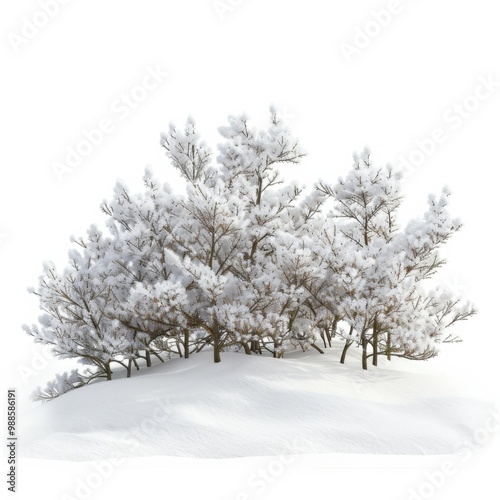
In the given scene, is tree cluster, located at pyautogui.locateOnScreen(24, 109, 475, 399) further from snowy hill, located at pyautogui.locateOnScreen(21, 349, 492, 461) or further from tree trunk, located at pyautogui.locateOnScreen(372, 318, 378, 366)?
snowy hill, located at pyautogui.locateOnScreen(21, 349, 492, 461)

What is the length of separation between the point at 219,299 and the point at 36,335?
4455 mm

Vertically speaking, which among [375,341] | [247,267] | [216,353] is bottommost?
[216,353]

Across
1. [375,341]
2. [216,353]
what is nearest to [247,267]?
[216,353]

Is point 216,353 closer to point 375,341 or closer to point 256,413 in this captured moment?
point 256,413

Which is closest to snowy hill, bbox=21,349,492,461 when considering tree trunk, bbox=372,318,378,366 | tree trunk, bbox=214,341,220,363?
tree trunk, bbox=214,341,220,363

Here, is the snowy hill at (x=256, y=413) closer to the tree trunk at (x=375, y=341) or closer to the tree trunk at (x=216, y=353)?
the tree trunk at (x=216, y=353)

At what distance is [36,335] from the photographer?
14.0 m

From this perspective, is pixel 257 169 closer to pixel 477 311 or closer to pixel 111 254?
pixel 111 254

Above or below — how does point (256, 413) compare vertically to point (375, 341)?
below

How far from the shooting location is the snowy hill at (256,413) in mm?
10148

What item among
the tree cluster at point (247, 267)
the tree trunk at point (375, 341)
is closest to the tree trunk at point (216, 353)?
the tree cluster at point (247, 267)

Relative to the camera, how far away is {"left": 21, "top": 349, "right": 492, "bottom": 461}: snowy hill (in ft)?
33.3

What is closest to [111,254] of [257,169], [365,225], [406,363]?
[257,169]

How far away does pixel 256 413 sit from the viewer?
37.0ft
